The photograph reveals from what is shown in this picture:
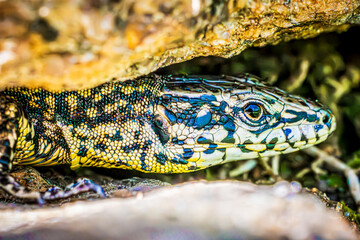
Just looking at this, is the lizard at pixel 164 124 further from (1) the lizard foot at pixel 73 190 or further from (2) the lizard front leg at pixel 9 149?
(1) the lizard foot at pixel 73 190

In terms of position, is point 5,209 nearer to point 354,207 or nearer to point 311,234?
point 311,234

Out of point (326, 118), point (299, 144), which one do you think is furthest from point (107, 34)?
point (326, 118)

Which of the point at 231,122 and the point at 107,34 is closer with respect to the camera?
the point at 107,34

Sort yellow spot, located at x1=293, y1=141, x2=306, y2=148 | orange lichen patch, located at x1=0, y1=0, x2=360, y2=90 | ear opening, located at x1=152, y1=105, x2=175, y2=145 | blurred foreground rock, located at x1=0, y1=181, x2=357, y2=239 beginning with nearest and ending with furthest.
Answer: blurred foreground rock, located at x1=0, y1=181, x2=357, y2=239
orange lichen patch, located at x1=0, y1=0, x2=360, y2=90
ear opening, located at x1=152, y1=105, x2=175, y2=145
yellow spot, located at x1=293, y1=141, x2=306, y2=148

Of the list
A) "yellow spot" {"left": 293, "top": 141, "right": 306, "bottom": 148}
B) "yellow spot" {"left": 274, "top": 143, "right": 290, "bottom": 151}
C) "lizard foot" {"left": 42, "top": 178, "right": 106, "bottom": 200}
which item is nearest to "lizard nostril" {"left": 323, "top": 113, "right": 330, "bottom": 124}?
"yellow spot" {"left": 293, "top": 141, "right": 306, "bottom": 148}

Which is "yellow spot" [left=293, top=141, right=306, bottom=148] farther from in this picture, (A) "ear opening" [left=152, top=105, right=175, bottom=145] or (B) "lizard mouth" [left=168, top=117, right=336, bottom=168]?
(A) "ear opening" [left=152, top=105, right=175, bottom=145]

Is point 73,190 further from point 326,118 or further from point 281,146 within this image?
point 326,118

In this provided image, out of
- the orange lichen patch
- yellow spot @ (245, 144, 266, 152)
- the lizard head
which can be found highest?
the orange lichen patch
